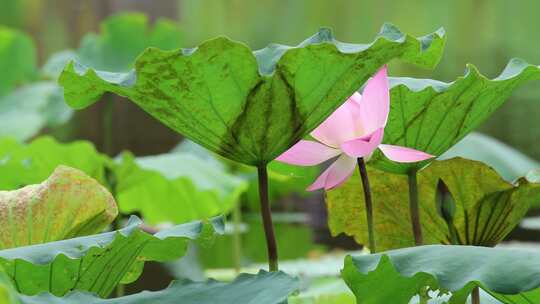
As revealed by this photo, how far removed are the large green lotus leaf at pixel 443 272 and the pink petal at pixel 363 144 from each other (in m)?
0.09

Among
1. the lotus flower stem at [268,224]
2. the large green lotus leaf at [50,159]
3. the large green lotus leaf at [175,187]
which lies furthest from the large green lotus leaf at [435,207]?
the large green lotus leaf at [175,187]

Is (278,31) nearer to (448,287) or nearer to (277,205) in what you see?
(277,205)

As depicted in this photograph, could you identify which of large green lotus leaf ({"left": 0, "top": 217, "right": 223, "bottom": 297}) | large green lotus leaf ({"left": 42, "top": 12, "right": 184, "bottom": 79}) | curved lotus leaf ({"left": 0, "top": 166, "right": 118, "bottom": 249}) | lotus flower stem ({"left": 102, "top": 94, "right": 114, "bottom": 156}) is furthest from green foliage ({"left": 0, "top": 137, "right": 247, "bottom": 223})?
lotus flower stem ({"left": 102, "top": 94, "right": 114, "bottom": 156})

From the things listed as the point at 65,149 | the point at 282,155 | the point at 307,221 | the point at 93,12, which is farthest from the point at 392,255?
the point at 93,12

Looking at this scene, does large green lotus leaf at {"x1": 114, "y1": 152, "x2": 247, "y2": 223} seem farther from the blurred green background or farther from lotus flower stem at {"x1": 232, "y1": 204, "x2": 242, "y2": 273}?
the blurred green background

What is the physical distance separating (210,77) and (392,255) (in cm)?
15

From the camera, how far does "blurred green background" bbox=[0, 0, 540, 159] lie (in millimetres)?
4867

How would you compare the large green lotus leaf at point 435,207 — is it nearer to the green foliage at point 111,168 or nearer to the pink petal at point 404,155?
the pink petal at point 404,155

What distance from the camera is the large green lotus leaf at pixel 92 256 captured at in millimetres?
603

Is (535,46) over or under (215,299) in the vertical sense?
under

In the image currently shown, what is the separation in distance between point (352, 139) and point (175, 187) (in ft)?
7.85

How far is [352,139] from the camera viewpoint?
677 millimetres

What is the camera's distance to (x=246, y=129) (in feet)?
2.14

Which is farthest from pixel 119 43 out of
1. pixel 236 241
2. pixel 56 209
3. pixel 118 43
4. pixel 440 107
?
pixel 440 107
